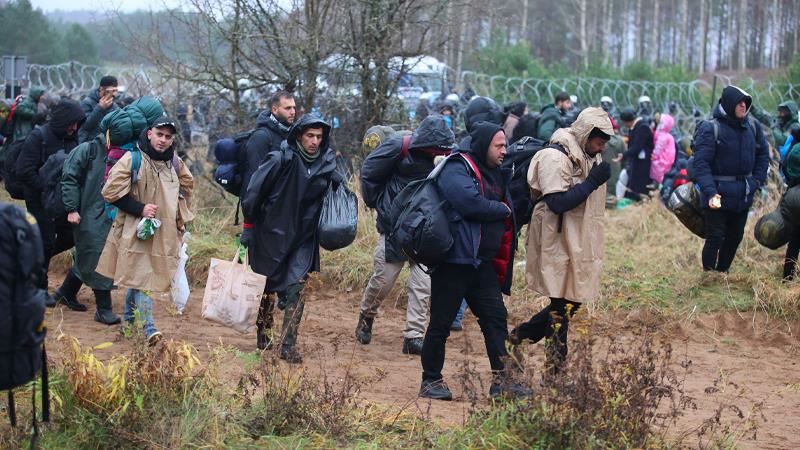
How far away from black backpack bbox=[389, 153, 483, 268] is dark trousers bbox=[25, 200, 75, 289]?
3.65 m

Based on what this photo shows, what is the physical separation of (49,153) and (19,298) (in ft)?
15.7

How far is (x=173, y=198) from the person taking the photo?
280 inches

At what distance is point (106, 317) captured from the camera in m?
8.35

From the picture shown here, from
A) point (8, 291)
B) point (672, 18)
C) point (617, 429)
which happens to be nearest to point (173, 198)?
point (8, 291)

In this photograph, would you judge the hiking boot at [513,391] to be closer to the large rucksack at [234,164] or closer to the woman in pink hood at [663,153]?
the large rucksack at [234,164]

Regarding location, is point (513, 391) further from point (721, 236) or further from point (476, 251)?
point (721, 236)

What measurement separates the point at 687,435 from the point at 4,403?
359cm

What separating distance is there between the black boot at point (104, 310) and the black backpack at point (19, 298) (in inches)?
167

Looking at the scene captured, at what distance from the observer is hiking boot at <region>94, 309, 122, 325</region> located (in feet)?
27.4

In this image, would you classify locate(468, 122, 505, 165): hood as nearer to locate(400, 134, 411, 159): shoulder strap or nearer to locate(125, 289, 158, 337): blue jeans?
locate(400, 134, 411, 159): shoulder strap

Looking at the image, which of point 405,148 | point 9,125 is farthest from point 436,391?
point 9,125

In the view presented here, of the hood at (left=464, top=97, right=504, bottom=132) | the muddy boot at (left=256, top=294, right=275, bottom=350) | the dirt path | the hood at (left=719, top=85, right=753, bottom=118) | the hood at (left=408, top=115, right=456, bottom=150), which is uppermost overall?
the hood at (left=719, top=85, right=753, bottom=118)

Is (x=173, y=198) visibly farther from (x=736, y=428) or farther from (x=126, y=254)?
(x=736, y=428)

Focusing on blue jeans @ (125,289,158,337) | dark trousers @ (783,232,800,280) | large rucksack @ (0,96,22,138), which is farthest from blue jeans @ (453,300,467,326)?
large rucksack @ (0,96,22,138)
